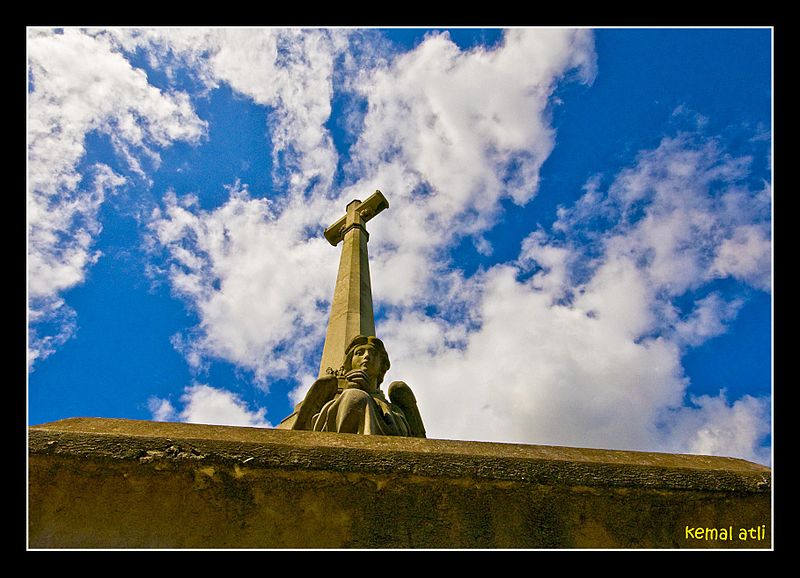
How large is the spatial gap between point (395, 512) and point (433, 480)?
23cm

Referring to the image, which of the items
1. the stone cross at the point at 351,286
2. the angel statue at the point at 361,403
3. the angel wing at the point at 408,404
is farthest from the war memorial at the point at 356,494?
the stone cross at the point at 351,286

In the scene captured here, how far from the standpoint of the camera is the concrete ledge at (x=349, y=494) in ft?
8.16

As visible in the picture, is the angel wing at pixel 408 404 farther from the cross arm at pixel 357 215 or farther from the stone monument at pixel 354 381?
the cross arm at pixel 357 215

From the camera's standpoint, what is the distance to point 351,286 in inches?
366

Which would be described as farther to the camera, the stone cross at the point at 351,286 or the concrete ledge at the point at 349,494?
the stone cross at the point at 351,286

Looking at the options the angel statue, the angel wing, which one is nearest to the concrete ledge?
the angel statue

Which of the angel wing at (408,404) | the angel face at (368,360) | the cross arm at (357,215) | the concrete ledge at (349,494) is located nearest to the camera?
the concrete ledge at (349,494)

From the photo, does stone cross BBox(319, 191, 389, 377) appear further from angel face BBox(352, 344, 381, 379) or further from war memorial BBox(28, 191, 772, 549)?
war memorial BBox(28, 191, 772, 549)

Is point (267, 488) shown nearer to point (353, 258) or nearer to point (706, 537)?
point (706, 537)

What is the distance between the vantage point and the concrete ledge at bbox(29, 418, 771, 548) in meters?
2.49

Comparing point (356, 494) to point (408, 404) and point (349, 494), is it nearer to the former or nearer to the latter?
point (349, 494)

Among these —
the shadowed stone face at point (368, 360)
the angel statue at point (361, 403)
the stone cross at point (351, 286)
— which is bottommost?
the angel statue at point (361, 403)

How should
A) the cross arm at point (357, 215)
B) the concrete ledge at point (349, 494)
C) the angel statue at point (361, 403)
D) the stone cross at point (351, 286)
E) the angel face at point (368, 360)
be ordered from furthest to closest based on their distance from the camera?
the cross arm at point (357, 215) < the stone cross at point (351, 286) < the angel face at point (368, 360) < the angel statue at point (361, 403) < the concrete ledge at point (349, 494)

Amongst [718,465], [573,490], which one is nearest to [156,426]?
[573,490]
